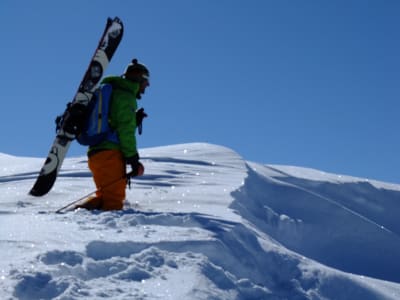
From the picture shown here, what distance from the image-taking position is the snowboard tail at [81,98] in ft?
23.7

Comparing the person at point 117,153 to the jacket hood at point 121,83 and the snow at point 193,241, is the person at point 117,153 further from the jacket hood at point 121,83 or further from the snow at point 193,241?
the snow at point 193,241

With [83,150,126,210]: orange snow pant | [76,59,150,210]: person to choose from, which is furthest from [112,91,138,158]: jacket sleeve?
[83,150,126,210]: orange snow pant

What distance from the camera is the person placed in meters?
6.25

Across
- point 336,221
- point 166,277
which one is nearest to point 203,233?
point 166,277

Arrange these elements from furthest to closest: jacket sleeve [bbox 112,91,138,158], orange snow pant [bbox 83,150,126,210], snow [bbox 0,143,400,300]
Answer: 1. orange snow pant [bbox 83,150,126,210]
2. jacket sleeve [bbox 112,91,138,158]
3. snow [bbox 0,143,400,300]

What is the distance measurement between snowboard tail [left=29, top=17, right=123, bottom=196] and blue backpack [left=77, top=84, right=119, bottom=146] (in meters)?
0.52

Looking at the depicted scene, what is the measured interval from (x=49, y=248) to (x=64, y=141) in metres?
3.47

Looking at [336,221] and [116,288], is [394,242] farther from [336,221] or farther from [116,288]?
[116,288]

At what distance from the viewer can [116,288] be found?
356cm

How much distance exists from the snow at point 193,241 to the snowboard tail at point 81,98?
0.65 ft

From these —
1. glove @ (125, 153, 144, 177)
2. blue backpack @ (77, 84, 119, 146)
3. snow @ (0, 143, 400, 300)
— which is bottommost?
snow @ (0, 143, 400, 300)

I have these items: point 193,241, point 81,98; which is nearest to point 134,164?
point 81,98

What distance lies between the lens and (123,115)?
6.21m

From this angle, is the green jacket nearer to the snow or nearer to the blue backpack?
the blue backpack
